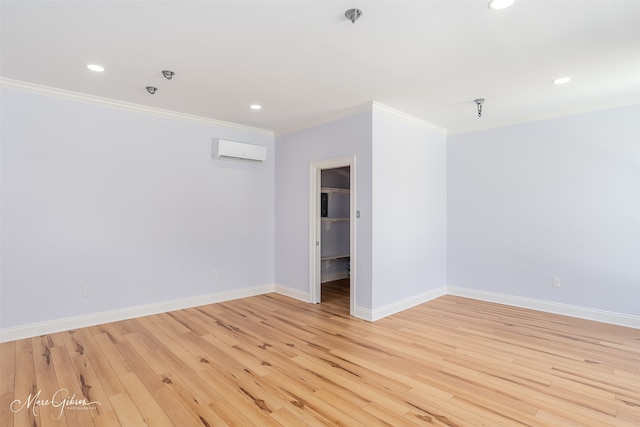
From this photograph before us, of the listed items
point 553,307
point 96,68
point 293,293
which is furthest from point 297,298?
point 96,68

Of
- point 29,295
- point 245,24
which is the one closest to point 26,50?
point 245,24

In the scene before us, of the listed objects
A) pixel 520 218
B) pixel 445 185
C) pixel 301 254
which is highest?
pixel 445 185


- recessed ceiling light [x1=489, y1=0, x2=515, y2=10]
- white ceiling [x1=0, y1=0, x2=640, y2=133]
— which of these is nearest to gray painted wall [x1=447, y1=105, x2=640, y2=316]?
white ceiling [x1=0, y1=0, x2=640, y2=133]

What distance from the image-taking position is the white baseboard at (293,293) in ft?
16.1

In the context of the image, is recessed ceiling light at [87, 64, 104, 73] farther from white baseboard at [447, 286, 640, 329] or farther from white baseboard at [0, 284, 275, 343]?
white baseboard at [447, 286, 640, 329]

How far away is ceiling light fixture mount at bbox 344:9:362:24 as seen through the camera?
2.12 meters

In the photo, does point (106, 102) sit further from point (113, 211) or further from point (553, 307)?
point (553, 307)

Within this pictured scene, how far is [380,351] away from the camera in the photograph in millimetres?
3150

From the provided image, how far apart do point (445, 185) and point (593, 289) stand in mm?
2332

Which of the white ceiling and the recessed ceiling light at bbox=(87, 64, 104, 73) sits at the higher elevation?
the recessed ceiling light at bbox=(87, 64, 104, 73)

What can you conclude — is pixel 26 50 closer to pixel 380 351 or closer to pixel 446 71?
pixel 446 71

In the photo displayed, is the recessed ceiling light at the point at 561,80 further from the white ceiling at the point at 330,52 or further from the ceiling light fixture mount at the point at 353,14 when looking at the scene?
the ceiling light fixture mount at the point at 353,14

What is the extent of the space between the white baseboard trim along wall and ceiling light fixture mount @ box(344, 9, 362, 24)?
122 inches

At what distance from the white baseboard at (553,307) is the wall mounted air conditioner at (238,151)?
3727 millimetres
